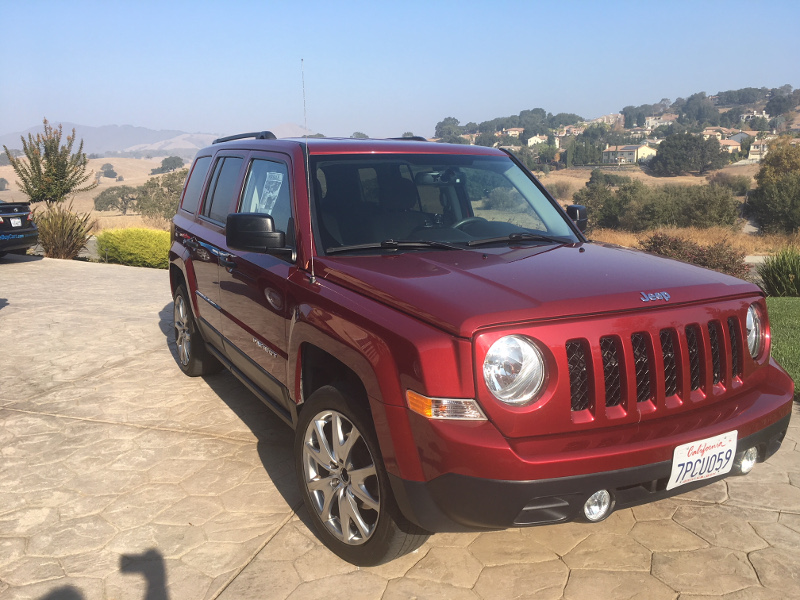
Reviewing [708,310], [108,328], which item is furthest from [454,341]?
[108,328]

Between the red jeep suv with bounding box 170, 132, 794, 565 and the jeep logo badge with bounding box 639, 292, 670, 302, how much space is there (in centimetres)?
1

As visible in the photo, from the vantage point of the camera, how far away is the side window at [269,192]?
147 inches

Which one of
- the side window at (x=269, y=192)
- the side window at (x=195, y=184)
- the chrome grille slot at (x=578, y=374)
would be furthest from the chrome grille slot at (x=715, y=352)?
the side window at (x=195, y=184)

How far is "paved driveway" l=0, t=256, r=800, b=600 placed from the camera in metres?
2.94

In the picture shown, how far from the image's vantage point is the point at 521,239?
3666mm

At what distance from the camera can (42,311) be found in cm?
888

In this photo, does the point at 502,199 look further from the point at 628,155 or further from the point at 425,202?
the point at 628,155

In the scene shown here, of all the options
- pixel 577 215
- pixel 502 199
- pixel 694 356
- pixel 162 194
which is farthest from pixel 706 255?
pixel 162 194

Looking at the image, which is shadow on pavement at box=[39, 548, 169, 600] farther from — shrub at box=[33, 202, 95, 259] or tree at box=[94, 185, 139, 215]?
tree at box=[94, 185, 139, 215]

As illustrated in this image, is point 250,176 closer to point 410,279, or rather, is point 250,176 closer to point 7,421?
point 410,279

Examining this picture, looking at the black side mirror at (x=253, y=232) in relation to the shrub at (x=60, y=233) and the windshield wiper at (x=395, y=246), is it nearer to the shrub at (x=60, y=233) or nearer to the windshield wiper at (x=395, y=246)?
the windshield wiper at (x=395, y=246)

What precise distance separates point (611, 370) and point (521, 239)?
4.20ft

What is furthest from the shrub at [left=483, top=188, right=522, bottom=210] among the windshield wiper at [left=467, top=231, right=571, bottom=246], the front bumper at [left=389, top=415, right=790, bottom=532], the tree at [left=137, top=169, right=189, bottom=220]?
the tree at [left=137, top=169, right=189, bottom=220]

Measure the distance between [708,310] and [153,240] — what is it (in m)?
14.0
